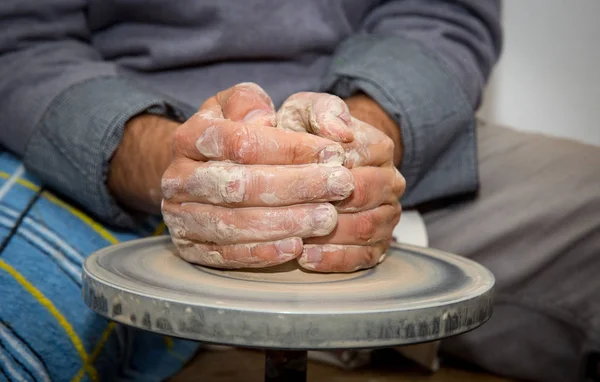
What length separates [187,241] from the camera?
2.46ft

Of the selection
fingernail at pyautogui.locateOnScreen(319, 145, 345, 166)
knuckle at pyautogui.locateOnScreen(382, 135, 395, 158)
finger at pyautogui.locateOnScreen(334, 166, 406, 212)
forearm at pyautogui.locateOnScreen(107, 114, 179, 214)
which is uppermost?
fingernail at pyautogui.locateOnScreen(319, 145, 345, 166)

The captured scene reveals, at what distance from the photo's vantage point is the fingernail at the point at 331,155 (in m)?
0.69

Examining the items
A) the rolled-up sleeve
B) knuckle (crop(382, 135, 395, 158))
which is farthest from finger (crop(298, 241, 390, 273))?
the rolled-up sleeve

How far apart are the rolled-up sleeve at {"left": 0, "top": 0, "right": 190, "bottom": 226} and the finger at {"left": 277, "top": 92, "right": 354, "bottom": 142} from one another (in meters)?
0.30

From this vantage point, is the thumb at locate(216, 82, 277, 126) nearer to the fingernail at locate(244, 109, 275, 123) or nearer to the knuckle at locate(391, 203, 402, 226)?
the fingernail at locate(244, 109, 275, 123)

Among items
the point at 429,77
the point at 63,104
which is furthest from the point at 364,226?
the point at 63,104

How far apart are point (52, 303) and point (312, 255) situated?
0.43m

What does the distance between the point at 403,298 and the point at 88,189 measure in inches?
22.5

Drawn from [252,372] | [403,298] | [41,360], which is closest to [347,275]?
[403,298]

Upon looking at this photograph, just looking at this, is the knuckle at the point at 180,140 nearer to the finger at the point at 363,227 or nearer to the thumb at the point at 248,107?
the thumb at the point at 248,107

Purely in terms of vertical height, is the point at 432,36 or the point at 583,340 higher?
the point at 432,36

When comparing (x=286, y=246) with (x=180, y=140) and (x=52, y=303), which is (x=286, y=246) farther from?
(x=52, y=303)

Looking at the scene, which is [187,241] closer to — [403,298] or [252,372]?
[403,298]

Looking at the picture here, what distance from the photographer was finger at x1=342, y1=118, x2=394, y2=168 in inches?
29.1
